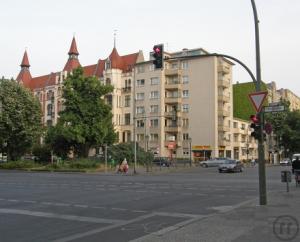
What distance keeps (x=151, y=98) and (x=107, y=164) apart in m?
33.4

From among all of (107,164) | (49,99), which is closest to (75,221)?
(107,164)

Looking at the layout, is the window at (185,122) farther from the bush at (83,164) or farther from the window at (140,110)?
the bush at (83,164)

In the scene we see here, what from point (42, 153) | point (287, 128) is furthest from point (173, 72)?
point (42, 153)

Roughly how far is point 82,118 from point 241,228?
163 ft

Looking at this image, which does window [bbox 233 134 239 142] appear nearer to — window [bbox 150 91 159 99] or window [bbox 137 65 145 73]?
window [bbox 150 91 159 99]

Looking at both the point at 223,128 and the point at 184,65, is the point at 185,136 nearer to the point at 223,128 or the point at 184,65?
the point at 223,128

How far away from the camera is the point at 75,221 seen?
13.0m

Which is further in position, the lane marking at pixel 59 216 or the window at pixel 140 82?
the window at pixel 140 82

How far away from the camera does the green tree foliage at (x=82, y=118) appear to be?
5844 centimetres

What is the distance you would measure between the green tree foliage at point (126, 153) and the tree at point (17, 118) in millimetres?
10282

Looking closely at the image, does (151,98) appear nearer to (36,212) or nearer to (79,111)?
(79,111)

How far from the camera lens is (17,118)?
60.4m

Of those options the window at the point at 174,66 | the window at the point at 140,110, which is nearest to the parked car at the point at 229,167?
the window at the point at 174,66

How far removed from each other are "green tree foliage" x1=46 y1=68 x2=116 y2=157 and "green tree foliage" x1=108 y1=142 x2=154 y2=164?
4.36ft
